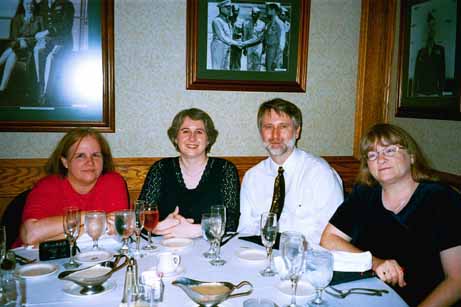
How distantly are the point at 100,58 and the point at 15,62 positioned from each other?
0.61m

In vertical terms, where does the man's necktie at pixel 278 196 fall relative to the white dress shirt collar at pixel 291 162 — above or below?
below

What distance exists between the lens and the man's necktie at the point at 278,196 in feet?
8.29

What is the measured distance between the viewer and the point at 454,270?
1.62 metres

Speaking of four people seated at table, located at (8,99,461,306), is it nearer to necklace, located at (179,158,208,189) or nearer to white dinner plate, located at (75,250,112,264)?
necklace, located at (179,158,208,189)

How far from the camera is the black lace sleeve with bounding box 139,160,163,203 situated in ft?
8.45

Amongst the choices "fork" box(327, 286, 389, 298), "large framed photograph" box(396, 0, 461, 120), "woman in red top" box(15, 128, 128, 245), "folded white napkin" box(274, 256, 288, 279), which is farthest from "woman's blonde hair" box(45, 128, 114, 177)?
"large framed photograph" box(396, 0, 461, 120)

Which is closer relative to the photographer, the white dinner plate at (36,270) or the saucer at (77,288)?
the saucer at (77,288)

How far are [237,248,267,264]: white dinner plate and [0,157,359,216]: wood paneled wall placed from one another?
1.57 m

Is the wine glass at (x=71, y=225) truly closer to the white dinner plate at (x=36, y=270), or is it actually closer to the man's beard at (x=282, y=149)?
the white dinner plate at (x=36, y=270)

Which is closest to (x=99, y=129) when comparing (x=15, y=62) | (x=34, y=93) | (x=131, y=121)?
(x=131, y=121)

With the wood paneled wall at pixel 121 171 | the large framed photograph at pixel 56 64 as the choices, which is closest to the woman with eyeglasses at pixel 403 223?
the wood paneled wall at pixel 121 171

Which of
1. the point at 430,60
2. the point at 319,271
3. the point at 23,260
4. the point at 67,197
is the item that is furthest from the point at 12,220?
the point at 430,60

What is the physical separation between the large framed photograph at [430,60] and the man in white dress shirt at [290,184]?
0.96m

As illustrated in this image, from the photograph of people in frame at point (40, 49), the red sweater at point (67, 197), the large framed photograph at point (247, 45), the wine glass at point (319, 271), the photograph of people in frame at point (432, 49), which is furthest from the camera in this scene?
the large framed photograph at point (247, 45)
